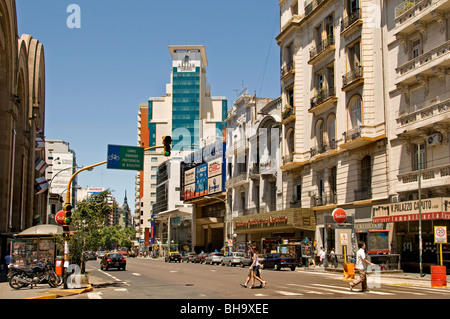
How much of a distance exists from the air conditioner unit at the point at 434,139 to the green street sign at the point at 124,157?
17.9 m

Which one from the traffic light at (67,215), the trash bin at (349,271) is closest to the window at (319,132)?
the trash bin at (349,271)

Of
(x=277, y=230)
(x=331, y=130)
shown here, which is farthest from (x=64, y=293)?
(x=277, y=230)

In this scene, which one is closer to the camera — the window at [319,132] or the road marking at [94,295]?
the road marking at [94,295]

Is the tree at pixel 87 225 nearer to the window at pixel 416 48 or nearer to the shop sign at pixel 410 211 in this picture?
the shop sign at pixel 410 211

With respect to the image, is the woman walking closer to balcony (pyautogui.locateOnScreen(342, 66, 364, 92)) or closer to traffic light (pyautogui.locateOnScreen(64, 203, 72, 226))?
traffic light (pyautogui.locateOnScreen(64, 203, 72, 226))

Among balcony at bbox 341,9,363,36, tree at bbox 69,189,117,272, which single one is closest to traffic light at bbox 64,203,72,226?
tree at bbox 69,189,117,272

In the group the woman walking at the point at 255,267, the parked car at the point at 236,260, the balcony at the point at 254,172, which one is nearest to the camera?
the woman walking at the point at 255,267

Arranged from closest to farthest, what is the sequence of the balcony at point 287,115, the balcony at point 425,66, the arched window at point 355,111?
the balcony at point 425,66 → the arched window at point 355,111 → the balcony at point 287,115

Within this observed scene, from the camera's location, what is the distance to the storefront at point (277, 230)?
4675 cm

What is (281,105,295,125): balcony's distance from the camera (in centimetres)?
5062

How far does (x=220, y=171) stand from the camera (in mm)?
75750

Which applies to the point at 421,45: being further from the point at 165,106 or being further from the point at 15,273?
the point at 165,106

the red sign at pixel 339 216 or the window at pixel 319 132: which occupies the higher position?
the window at pixel 319 132
